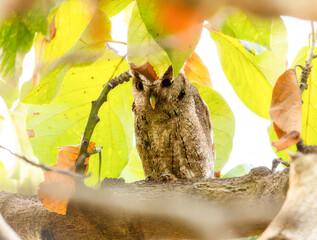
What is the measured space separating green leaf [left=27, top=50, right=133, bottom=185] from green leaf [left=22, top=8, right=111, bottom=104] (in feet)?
0.39

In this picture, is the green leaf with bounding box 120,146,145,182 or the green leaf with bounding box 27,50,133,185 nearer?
the green leaf with bounding box 27,50,133,185

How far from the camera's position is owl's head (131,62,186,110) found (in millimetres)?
928

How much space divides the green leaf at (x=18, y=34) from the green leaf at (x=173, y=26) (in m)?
0.11

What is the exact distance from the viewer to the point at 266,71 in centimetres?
69

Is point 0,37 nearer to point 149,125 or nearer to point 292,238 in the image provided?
point 292,238

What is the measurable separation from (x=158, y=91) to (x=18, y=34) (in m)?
0.56

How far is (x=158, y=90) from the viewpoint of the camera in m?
0.94

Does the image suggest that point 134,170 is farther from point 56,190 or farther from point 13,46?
point 13,46

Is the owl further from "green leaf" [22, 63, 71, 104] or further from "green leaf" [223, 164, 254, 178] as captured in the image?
"green leaf" [22, 63, 71, 104]

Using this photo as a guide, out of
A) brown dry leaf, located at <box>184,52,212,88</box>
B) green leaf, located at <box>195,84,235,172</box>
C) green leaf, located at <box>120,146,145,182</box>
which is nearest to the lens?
brown dry leaf, located at <box>184,52,212,88</box>

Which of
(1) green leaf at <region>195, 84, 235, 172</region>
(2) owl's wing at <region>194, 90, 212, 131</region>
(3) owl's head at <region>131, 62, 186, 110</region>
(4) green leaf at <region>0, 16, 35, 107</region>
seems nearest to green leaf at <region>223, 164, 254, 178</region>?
(1) green leaf at <region>195, 84, 235, 172</region>

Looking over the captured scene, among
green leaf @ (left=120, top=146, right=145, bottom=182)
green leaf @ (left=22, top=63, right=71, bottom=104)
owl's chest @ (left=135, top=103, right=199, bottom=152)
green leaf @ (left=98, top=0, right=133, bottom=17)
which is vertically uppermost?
green leaf @ (left=98, top=0, right=133, bottom=17)

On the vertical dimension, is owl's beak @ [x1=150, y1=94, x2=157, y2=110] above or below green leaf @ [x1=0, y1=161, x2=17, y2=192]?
above

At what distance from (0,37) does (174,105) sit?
591 mm
